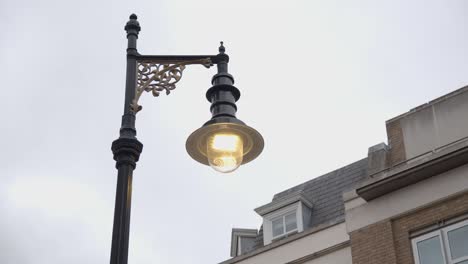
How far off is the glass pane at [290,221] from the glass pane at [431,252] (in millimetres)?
6589

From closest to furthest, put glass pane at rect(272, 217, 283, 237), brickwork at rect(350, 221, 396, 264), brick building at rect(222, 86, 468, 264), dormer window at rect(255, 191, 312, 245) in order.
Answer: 1. brick building at rect(222, 86, 468, 264)
2. brickwork at rect(350, 221, 396, 264)
3. dormer window at rect(255, 191, 312, 245)
4. glass pane at rect(272, 217, 283, 237)

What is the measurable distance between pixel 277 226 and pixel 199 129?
45.1 feet

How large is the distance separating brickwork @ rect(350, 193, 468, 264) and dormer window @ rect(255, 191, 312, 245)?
5.06 metres

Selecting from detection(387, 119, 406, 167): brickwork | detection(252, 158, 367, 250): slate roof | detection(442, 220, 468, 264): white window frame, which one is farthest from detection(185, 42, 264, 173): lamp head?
detection(252, 158, 367, 250): slate roof

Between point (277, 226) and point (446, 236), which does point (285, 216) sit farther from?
point (446, 236)

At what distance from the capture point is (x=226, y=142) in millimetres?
9547

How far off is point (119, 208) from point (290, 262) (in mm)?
13070

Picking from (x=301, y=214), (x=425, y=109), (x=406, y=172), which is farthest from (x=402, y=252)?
(x=301, y=214)

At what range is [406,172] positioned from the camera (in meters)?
16.9

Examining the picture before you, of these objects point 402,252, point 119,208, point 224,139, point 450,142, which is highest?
point 450,142

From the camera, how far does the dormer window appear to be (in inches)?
884

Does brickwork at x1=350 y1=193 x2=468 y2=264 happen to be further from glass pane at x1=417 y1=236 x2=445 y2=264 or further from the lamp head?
the lamp head

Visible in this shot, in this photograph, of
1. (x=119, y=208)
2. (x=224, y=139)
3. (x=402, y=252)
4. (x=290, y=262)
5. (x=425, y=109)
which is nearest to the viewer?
(x=119, y=208)

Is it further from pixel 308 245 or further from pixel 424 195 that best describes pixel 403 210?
pixel 308 245
